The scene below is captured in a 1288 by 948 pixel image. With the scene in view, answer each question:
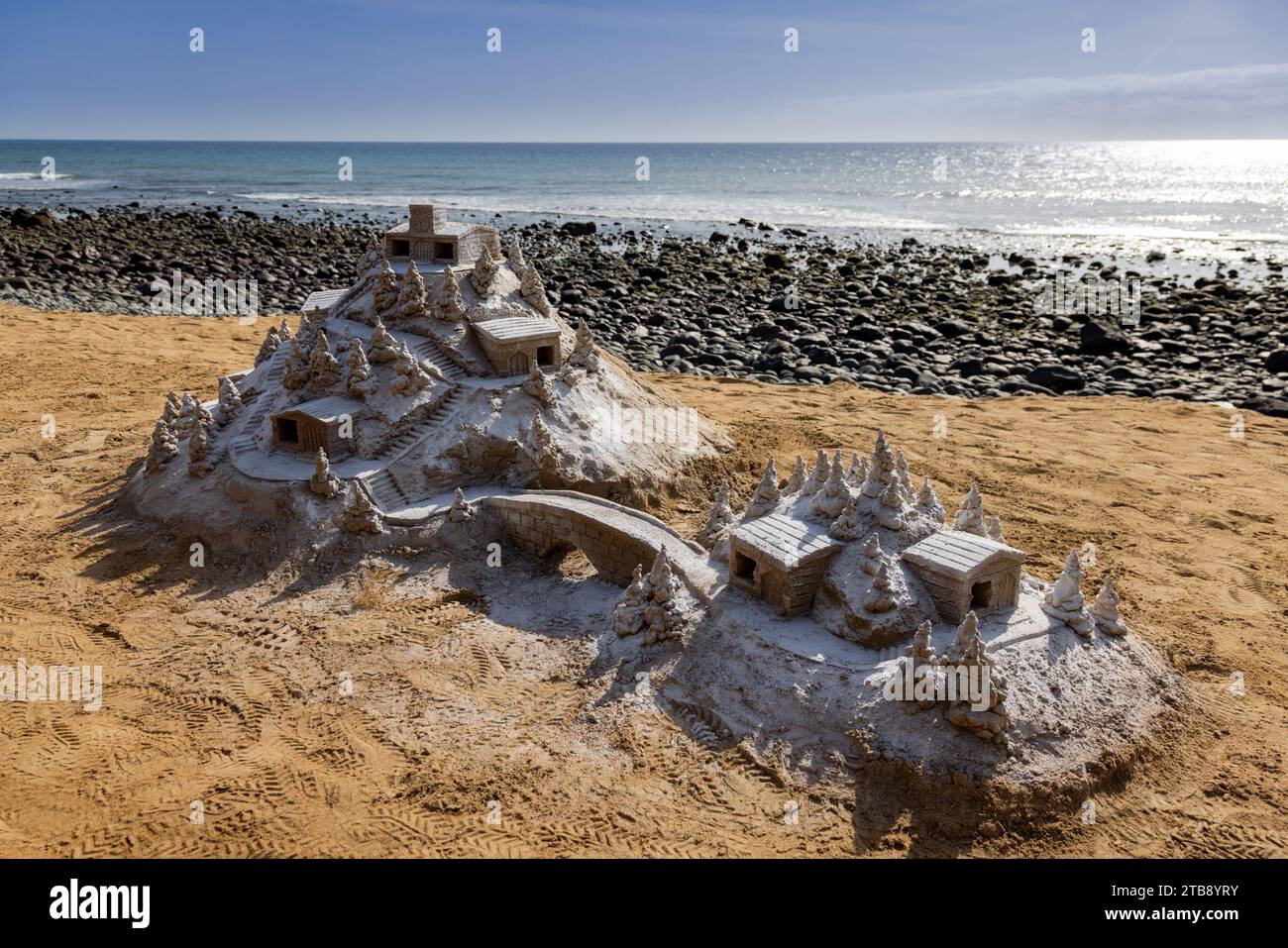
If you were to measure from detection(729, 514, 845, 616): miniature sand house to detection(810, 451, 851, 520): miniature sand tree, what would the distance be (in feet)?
0.88

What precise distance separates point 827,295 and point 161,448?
35905 mm

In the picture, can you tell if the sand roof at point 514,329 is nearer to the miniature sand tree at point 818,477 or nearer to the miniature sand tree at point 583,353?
the miniature sand tree at point 583,353

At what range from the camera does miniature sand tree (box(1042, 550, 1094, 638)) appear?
1374 cm

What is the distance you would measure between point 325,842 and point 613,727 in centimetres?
422

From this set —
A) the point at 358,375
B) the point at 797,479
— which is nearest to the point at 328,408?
the point at 358,375

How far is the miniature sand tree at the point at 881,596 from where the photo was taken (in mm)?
13523

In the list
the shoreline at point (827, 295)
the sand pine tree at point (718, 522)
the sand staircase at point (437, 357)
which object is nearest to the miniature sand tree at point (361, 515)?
the sand staircase at point (437, 357)

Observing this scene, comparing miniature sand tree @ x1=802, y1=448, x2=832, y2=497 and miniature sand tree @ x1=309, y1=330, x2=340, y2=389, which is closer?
miniature sand tree @ x1=802, y1=448, x2=832, y2=497

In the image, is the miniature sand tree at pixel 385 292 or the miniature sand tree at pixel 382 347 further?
the miniature sand tree at pixel 385 292

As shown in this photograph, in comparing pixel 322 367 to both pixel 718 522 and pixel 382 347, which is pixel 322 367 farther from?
pixel 718 522

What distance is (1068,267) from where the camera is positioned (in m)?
58.5

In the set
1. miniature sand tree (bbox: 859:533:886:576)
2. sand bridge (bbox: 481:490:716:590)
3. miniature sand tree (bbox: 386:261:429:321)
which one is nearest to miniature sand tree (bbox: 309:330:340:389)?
miniature sand tree (bbox: 386:261:429:321)

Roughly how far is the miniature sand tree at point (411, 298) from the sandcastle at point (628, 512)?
0.05 meters

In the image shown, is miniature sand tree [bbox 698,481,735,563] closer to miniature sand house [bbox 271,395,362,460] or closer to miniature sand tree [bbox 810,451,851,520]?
miniature sand tree [bbox 810,451,851,520]
